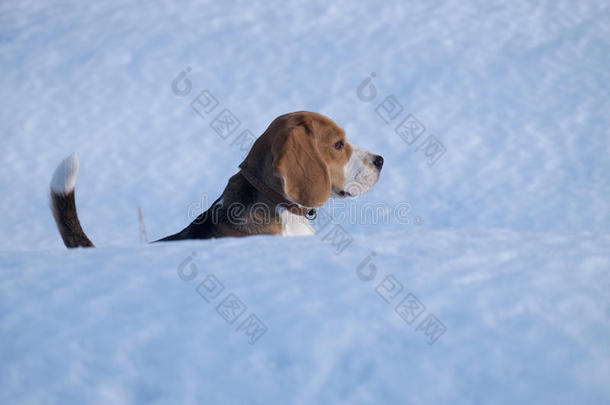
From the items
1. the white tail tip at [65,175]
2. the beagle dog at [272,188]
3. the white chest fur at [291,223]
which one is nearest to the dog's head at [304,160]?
the beagle dog at [272,188]

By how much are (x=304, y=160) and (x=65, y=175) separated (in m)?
1.19

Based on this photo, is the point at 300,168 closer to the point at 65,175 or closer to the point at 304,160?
the point at 304,160

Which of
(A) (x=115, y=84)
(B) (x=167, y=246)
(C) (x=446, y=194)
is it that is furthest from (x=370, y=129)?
(B) (x=167, y=246)

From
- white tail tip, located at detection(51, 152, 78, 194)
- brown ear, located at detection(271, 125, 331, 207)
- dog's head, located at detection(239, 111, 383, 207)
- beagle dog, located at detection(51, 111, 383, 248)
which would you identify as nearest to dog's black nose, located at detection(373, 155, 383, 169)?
dog's head, located at detection(239, 111, 383, 207)

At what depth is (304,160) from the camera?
300 cm

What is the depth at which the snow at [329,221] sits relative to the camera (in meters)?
1.20

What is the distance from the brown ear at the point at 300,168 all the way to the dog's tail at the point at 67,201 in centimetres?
101

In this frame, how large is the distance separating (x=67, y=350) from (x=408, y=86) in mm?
5868

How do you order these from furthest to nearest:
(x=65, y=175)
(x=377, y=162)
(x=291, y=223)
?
(x=377, y=162), (x=291, y=223), (x=65, y=175)

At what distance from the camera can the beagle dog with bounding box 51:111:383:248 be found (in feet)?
9.71

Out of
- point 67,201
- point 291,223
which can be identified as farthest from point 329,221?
point 67,201

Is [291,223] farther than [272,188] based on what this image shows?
Yes

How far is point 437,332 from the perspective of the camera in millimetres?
1276

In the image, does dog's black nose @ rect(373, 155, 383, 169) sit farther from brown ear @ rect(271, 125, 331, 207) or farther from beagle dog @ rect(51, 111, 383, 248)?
brown ear @ rect(271, 125, 331, 207)
